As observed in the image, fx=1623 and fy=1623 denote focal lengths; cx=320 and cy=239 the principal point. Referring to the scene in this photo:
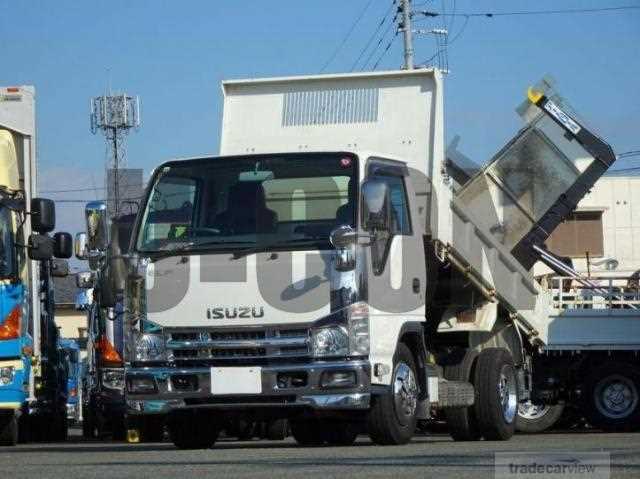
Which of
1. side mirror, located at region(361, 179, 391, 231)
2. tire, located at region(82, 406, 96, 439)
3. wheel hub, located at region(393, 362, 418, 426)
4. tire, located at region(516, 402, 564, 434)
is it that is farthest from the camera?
tire, located at region(82, 406, 96, 439)

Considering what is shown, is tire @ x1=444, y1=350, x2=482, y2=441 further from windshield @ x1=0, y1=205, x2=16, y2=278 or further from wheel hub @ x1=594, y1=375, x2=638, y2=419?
wheel hub @ x1=594, y1=375, x2=638, y2=419

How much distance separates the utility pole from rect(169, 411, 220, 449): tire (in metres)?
22.6

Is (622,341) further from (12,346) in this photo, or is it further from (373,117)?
(12,346)

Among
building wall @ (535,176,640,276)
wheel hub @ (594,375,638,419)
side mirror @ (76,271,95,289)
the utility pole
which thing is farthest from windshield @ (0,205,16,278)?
building wall @ (535,176,640,276)

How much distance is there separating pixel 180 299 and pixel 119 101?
6331 cm

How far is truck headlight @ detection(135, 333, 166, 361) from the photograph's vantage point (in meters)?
13.3

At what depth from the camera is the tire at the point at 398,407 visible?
44.1 feet

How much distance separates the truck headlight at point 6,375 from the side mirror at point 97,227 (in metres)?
2.57

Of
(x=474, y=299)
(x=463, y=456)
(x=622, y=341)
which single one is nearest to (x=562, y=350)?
(x=622, y=341)

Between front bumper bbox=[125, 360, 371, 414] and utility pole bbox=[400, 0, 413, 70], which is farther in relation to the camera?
utility pole bbox=[400, 0, 413, 70]

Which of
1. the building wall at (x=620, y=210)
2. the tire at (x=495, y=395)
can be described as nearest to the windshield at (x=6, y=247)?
the tire at (x=495, y=395)

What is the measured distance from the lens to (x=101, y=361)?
19.0 m

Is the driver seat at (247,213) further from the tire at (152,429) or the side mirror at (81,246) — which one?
the tire at (152,429)

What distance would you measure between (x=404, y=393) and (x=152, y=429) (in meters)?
3.95
